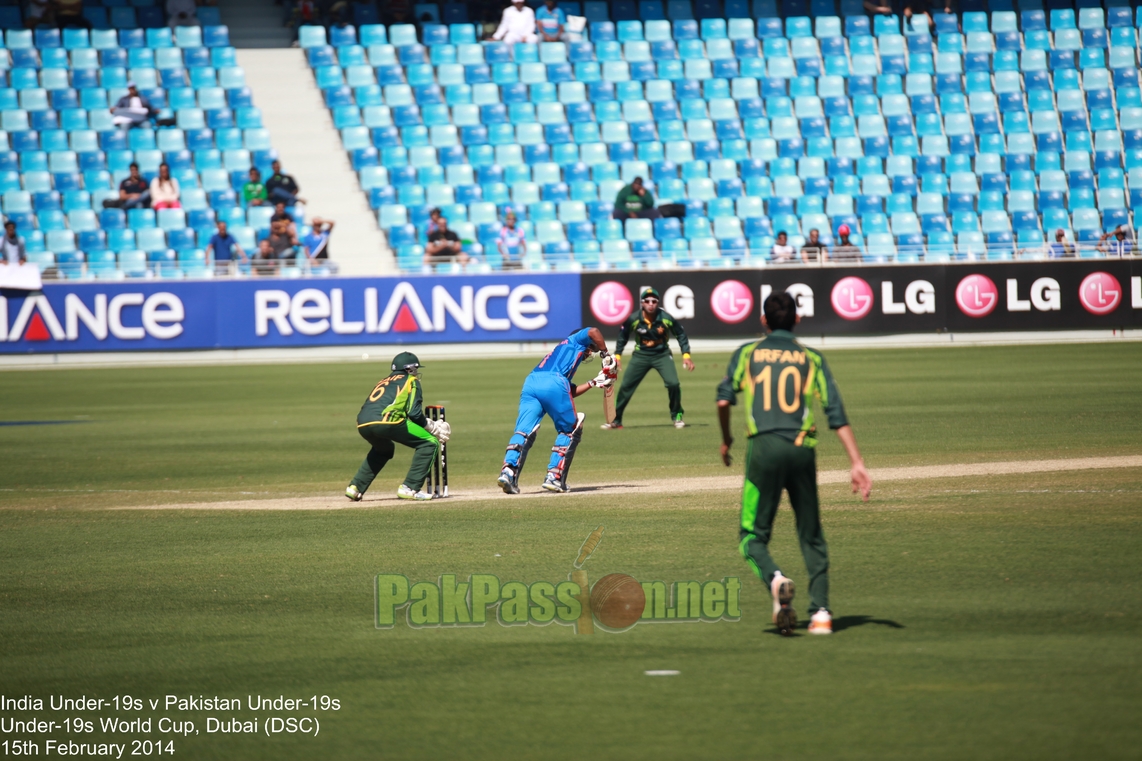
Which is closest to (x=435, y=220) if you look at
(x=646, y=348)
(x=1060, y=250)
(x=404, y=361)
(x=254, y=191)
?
(x=254, y=191)

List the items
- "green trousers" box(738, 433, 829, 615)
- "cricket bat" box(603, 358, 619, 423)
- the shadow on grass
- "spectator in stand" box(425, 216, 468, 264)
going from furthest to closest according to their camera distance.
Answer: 1. "spectator in stand" box(425, 216, 468, 264)
2. "cricket bat" box(603, 358, 619, 423)
3. the shadow on grass
4. "green trousers" box(738, 433, 829, 615)

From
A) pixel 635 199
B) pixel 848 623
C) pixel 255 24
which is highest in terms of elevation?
pixel 255 24

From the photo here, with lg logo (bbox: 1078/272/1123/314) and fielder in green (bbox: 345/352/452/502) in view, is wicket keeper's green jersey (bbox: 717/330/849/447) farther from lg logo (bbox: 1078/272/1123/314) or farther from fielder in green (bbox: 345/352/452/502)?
lg logo (bbox: 1078/272/1123/314)

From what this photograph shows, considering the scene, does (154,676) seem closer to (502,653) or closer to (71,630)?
(71,630)

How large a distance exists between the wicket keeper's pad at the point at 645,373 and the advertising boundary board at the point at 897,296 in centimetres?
1202

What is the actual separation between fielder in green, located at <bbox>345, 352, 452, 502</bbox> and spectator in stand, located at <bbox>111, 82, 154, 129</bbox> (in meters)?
25.5

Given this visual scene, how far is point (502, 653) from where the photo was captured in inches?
267

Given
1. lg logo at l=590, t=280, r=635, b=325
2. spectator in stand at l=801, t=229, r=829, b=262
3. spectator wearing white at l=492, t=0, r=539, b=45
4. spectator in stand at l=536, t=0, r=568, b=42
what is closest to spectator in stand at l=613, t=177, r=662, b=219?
lg logo at l=590, t=280, r=635, b=325

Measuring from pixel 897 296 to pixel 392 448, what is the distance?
68.1 ft

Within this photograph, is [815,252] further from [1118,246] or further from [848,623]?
[848,623]

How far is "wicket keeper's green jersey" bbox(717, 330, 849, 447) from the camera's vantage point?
6.82m

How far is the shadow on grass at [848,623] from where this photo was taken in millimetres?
6992

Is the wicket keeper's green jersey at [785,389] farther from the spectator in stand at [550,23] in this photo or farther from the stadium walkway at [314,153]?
the spectator in stand at [550,23]

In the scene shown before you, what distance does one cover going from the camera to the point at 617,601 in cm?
769
